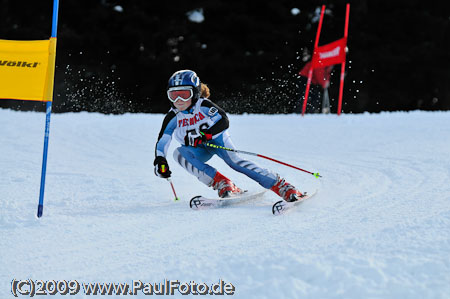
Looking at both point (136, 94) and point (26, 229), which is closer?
point (26, 229)

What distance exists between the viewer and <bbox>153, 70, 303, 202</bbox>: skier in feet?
12.2

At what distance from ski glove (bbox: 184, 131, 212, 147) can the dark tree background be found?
10888 mm

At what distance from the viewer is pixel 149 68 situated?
51.5ft

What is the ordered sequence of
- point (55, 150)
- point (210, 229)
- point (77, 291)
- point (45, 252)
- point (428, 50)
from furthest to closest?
point (428, 50), point (55, 150), point (210, 229), point (45, 252), point (77, 291)

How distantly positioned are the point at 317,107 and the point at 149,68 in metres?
5.55

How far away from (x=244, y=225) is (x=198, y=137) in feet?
3.41

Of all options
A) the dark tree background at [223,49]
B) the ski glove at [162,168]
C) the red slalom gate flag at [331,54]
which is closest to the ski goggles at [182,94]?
the ski glove at [162,168]

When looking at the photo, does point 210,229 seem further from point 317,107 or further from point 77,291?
point 317,107

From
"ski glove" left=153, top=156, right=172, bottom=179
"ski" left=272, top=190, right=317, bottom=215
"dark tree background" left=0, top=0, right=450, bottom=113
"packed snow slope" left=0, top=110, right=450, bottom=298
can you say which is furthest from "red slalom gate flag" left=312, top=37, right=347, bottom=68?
"ski" left=272, top=190, right=317, bottom=215

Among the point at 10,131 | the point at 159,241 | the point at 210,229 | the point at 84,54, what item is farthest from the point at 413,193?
the point at 84,54

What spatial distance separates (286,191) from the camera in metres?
3.61

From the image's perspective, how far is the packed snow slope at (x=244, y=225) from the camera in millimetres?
2006

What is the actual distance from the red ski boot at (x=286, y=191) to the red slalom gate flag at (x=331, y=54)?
251 inches

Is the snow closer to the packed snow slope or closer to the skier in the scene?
the packed snow slope
